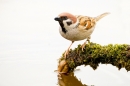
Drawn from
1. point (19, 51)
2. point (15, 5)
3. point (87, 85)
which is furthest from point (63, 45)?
point (15, 5)

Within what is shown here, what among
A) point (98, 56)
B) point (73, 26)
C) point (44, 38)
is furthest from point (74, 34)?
point (44, 38)

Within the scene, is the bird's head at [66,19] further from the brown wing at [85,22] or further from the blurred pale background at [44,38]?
the blurred pale background at [44,38]

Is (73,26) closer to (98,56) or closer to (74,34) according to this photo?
(74,34)

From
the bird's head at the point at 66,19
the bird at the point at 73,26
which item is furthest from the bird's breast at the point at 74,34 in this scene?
the bird's head at the point at 66,19

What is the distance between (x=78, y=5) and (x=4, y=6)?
164 cm

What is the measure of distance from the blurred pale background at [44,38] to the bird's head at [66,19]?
958 mm

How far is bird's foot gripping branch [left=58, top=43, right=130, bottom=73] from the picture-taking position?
16.5ft

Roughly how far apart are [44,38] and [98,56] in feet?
6.89

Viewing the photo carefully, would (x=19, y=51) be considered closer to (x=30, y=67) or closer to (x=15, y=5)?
(x=30, y=67)

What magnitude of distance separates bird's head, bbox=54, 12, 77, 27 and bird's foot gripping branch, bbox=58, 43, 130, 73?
39 cm

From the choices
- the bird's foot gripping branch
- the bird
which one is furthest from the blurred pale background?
the bird

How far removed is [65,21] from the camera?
518 cm

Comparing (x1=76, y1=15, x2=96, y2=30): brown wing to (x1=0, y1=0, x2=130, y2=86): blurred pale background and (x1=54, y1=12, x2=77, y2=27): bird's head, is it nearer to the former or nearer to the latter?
(x1=54, y1=12, x2=77, y2=27): bird's head

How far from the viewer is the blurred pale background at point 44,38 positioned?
19.2 ft
